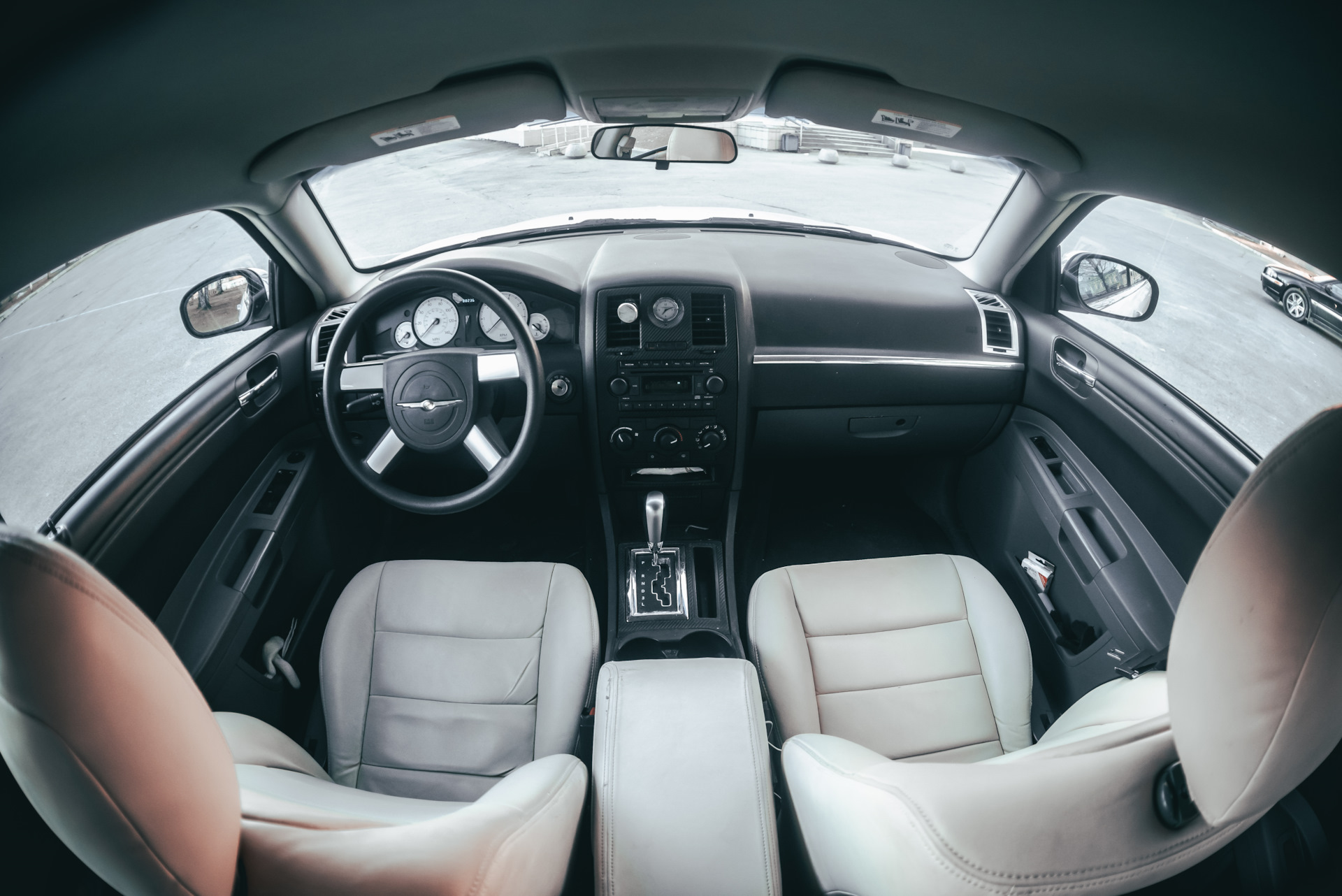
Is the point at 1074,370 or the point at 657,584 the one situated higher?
the point at 1074,370

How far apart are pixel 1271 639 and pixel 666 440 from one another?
1.89 metres

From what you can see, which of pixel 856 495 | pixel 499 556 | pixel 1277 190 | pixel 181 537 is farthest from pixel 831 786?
pixel 856 495

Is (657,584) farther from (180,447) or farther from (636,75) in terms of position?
(636,75)

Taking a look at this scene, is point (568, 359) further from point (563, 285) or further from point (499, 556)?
point (499, 556)

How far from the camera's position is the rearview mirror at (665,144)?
2.07 metres

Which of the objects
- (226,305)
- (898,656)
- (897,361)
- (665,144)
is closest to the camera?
(898,656)

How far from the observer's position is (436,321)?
7.75ft

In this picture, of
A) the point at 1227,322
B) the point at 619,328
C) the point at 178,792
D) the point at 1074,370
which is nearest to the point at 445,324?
the point at 619,328

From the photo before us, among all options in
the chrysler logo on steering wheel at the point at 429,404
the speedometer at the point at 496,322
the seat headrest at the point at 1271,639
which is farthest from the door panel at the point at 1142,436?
the chrysler logo on steering wheel at the point at 429,404

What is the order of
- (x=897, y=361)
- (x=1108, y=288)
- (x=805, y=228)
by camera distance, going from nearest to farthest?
1. (x=1108, y=288)
2. (x=897, y=361)
3. (x=805, y=228)

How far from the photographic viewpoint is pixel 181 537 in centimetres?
188

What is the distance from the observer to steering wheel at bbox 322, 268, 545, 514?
74.4 inches

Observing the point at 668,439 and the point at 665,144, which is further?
the point at 668,439

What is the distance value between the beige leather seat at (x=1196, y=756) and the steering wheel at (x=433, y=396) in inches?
51.6
